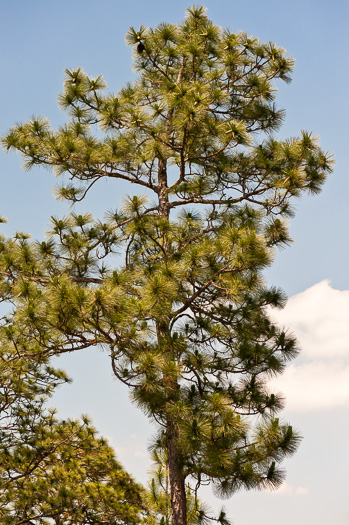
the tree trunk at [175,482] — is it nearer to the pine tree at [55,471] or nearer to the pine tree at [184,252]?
the pine tree at [184,252]

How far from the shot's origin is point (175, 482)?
4984mm

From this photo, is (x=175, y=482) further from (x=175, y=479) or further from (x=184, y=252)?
(x=184, y=252)

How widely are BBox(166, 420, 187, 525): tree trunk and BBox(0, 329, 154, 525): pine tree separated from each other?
241 centimetres

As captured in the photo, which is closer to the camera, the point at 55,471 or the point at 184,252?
the point at 184,252

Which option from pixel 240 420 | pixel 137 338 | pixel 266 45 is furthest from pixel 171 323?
pixel 266 45

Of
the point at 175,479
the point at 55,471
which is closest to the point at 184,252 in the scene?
the point at 175,479

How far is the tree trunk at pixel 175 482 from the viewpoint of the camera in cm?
488

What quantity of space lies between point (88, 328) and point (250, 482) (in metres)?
2.13

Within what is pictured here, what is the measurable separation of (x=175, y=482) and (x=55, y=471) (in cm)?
294

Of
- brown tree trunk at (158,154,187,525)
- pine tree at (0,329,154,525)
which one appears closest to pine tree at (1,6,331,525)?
brown tree trunk at (158,154,187,525)

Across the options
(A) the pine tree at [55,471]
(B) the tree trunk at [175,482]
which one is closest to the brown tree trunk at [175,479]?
(B) the tree trunk at [175,482]

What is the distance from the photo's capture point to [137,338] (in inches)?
179

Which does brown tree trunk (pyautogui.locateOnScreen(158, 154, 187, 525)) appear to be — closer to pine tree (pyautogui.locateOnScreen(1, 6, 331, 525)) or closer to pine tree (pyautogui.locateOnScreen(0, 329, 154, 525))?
pine tree (pyautogui.locateOnScreen(1, 6, 331, 525))

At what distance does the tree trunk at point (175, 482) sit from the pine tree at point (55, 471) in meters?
2.41
